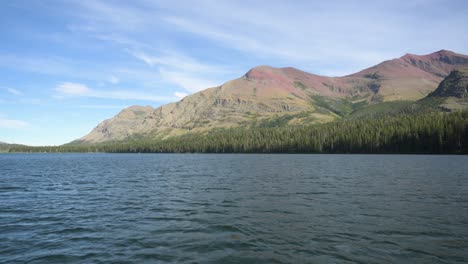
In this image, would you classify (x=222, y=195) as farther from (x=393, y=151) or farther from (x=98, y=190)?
(x=393, y=151)

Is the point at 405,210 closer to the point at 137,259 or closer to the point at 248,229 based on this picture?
the point at 248,229

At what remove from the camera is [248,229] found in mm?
24906

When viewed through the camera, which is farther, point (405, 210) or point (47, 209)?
point (47, 209)

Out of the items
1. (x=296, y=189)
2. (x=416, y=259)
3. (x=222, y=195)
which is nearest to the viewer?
(x=416, y=259)

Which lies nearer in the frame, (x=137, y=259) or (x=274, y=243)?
(x=137, y=259)

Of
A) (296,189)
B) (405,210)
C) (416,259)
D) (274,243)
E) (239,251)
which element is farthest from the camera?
(296,189)

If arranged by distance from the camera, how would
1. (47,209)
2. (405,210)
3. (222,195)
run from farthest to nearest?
(222,195) < (47,209) < (405,210)

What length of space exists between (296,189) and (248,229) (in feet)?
76.5

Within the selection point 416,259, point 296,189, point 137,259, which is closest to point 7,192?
point 137,259

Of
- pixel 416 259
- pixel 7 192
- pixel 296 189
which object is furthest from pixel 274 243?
pixel 7 192

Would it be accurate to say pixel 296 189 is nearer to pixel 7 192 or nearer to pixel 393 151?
pixel 7 192

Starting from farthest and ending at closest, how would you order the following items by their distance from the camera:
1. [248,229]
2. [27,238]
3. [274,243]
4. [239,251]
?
1. [248,229]
2. [27,238]
3. [274,243]
4. [239,251]

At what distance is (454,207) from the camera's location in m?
32.0

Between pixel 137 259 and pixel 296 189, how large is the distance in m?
32.1
